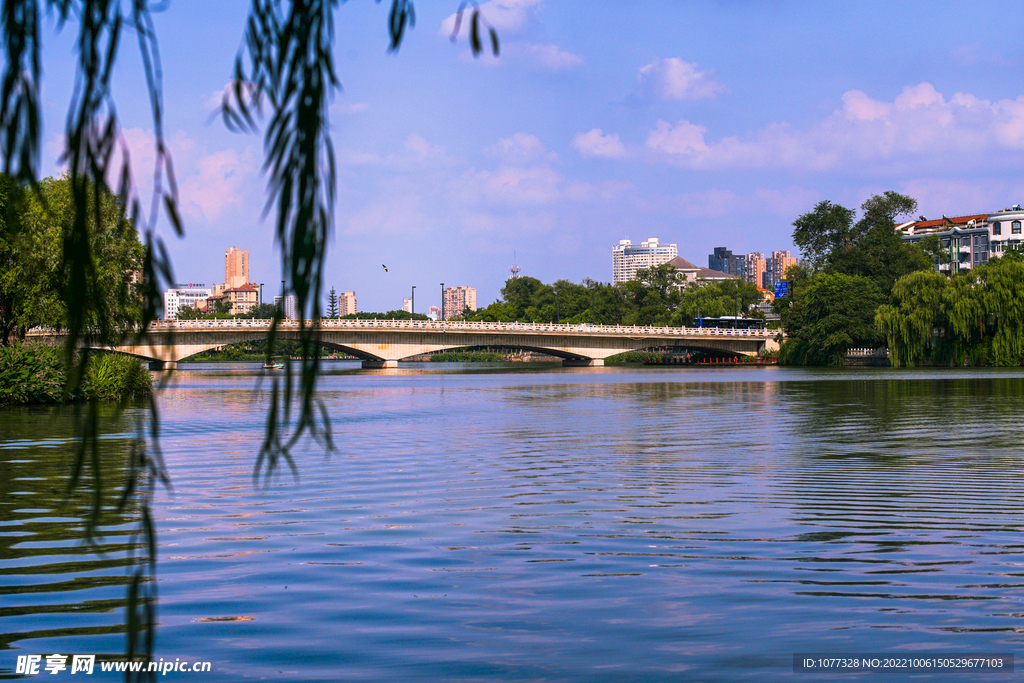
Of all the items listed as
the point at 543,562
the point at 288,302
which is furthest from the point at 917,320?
the point at 288,302

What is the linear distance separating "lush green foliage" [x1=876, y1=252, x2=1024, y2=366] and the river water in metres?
50.5

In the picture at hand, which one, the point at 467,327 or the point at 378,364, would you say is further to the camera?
the point at 378,364

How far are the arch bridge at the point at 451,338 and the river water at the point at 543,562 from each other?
63.9 metres

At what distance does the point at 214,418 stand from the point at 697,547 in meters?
23.0

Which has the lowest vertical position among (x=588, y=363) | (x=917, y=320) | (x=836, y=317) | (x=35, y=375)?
(x=588, y=363)

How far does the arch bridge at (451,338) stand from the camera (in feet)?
269

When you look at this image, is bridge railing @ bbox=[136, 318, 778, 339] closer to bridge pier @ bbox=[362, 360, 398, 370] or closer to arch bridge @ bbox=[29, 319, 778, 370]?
arch bridge @ bbox=[29, 319, 778, 370]

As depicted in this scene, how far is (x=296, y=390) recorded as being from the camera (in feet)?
10.8

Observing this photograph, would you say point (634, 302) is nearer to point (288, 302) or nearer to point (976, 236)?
point (976, 236)

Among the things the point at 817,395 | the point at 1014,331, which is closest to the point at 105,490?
the point at 817,395

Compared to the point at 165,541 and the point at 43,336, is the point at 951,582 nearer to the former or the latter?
the point at 165,541

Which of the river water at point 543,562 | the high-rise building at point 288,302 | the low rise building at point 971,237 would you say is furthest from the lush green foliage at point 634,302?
the high-rise building at point 288,302

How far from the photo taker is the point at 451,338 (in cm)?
9069

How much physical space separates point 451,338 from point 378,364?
316 inches
